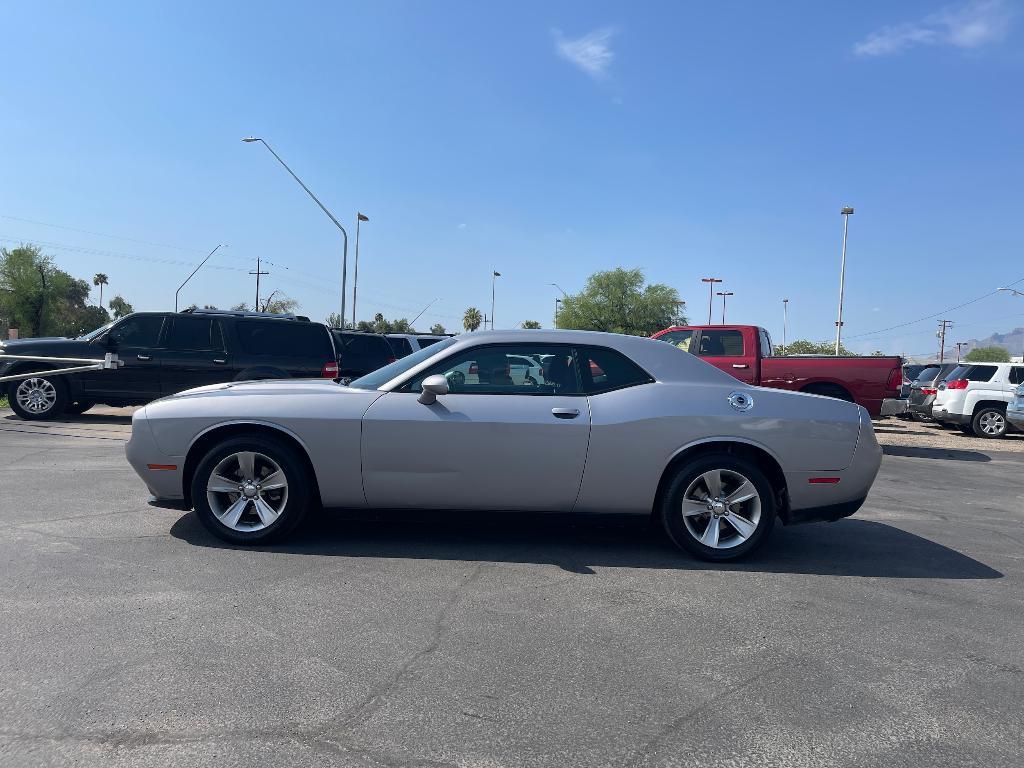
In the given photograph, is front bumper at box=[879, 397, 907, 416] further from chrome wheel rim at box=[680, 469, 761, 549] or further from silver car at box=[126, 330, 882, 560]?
chrome wheel rim at box=[680, 469, 761, 549]

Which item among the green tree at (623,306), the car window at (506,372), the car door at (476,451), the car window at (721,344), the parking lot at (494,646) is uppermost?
the green tree at (623,306)

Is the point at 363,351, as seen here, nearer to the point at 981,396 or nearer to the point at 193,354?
the point at 193,354

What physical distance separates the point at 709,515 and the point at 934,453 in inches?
403

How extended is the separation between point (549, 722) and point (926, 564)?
11.8ft

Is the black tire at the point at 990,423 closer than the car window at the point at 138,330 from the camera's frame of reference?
No

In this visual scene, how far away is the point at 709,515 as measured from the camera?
5035mm

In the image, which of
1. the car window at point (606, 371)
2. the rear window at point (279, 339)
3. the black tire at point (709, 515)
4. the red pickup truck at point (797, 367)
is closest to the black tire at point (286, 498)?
the car window at point (606, 371)

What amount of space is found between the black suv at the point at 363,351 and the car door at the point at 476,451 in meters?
9.88

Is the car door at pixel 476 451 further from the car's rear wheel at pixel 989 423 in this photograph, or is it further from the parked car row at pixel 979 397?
the car's rear wheel at pixel 989 423

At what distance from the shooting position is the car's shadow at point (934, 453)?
41.3 ft

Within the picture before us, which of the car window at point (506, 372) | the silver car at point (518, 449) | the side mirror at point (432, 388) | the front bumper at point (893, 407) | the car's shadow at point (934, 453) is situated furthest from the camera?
the car's shadow at point (934, 453)

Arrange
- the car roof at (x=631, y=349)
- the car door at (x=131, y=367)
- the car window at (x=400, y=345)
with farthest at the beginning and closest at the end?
the car window at (x=400, y=345), the car door at (x=131, y=367), the car roof at (x=631, y=349)

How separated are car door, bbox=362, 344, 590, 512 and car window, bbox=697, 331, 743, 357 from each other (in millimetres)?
9407

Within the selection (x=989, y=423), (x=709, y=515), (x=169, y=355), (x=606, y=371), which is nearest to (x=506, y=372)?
(x=606, y=371)
